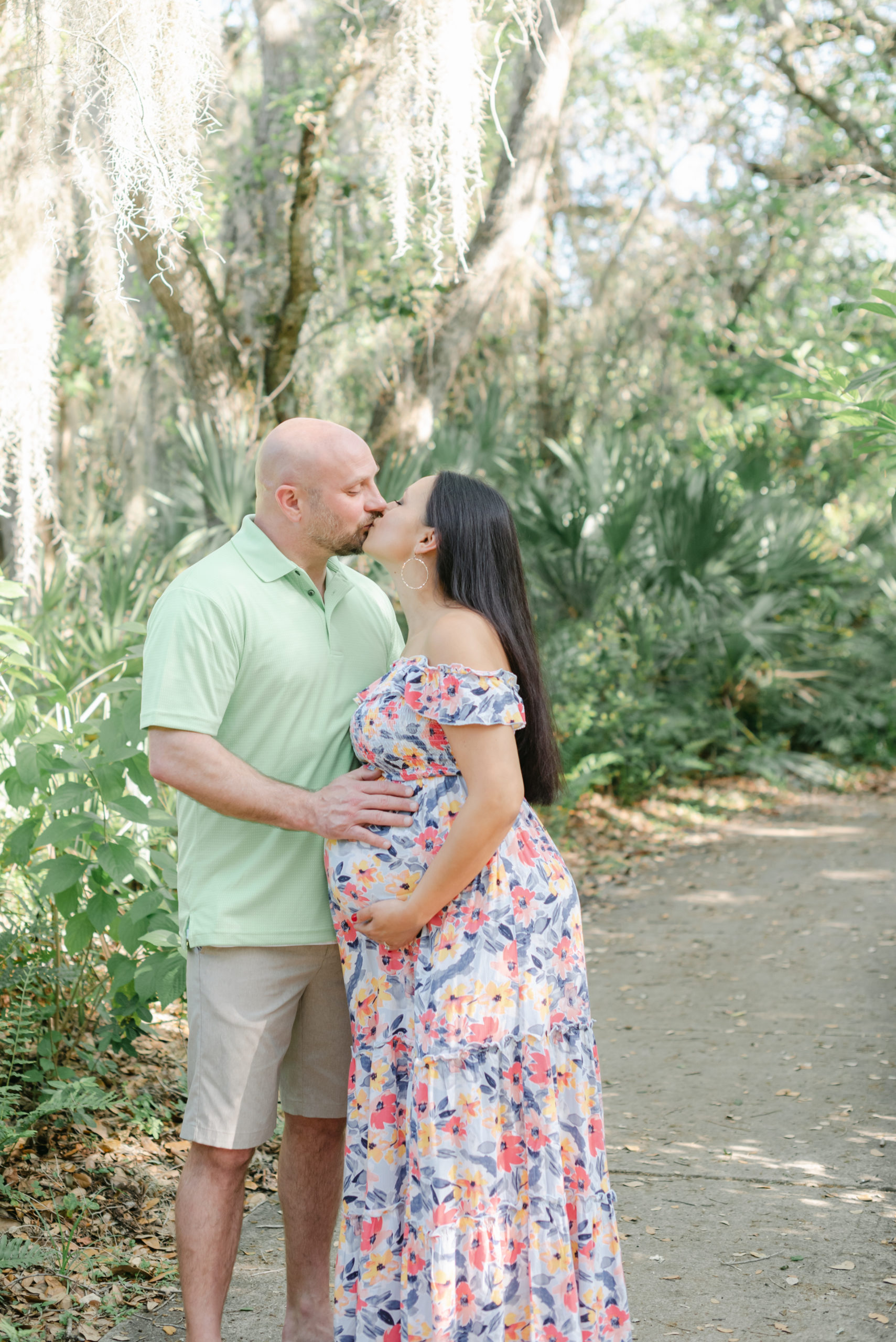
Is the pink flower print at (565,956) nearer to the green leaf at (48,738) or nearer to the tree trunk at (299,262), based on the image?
the green leaf at (48,738)

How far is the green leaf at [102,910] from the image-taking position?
124 inches

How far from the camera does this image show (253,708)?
2469 millimetres

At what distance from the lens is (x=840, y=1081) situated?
13.7ft

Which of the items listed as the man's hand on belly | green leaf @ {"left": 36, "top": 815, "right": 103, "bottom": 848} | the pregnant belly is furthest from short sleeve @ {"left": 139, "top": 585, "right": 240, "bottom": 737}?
green leaf @ {"left": 36, "top": 815, "right": 103, "bottom": 848}

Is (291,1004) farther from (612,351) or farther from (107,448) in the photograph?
(612,351)

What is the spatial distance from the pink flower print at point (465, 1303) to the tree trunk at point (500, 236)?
17.4 feet

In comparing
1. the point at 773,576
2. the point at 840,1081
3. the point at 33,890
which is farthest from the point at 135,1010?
the point at 773,576

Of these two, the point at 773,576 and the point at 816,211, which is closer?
the point at 773,576

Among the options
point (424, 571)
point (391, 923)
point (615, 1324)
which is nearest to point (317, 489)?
point (424, 571)

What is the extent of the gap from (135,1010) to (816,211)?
11.2 metres

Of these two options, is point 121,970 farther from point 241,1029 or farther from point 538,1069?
point 538,1069

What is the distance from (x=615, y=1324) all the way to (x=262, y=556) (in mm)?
1700

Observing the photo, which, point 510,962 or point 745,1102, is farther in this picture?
point 745,1102

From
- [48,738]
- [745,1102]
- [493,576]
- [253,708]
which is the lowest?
[745,1102]
